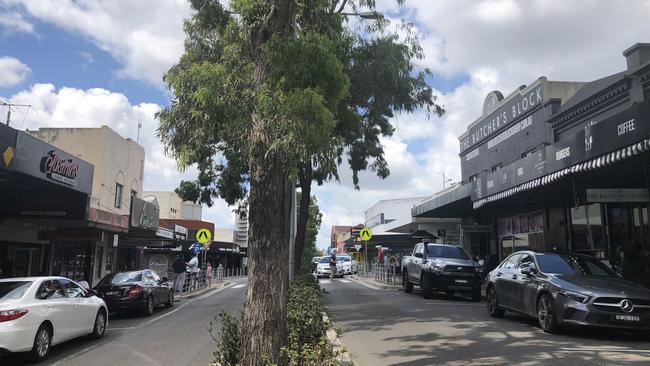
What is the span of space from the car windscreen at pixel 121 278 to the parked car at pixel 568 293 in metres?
10.4

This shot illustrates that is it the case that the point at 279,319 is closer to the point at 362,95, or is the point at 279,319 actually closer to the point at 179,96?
the point at 179,96

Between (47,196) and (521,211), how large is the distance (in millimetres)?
17541

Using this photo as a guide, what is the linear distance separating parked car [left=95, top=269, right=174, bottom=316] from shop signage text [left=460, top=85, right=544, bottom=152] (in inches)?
590

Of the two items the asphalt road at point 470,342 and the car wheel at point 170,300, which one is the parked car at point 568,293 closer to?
the asphalt road at point 470,342

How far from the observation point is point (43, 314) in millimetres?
9711

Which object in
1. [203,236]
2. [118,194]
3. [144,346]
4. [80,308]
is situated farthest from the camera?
[118,194]

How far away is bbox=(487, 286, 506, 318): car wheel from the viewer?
527 inches

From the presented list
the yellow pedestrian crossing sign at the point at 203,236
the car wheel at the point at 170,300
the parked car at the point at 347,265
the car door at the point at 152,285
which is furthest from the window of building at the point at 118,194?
the parked car at the point at 347,265

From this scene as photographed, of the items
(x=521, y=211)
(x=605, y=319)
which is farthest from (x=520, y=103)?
(x=605, y=319)

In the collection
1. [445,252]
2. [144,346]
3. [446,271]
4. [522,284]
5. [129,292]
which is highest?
[445,252]

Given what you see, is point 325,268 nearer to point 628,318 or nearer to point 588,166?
point 588,166

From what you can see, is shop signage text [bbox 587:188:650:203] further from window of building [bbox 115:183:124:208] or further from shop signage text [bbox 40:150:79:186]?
window of building [bbox 115:183:124:208]

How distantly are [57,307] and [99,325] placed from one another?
202cm

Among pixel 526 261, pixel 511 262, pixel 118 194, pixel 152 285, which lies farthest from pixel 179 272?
pixel 526 261
